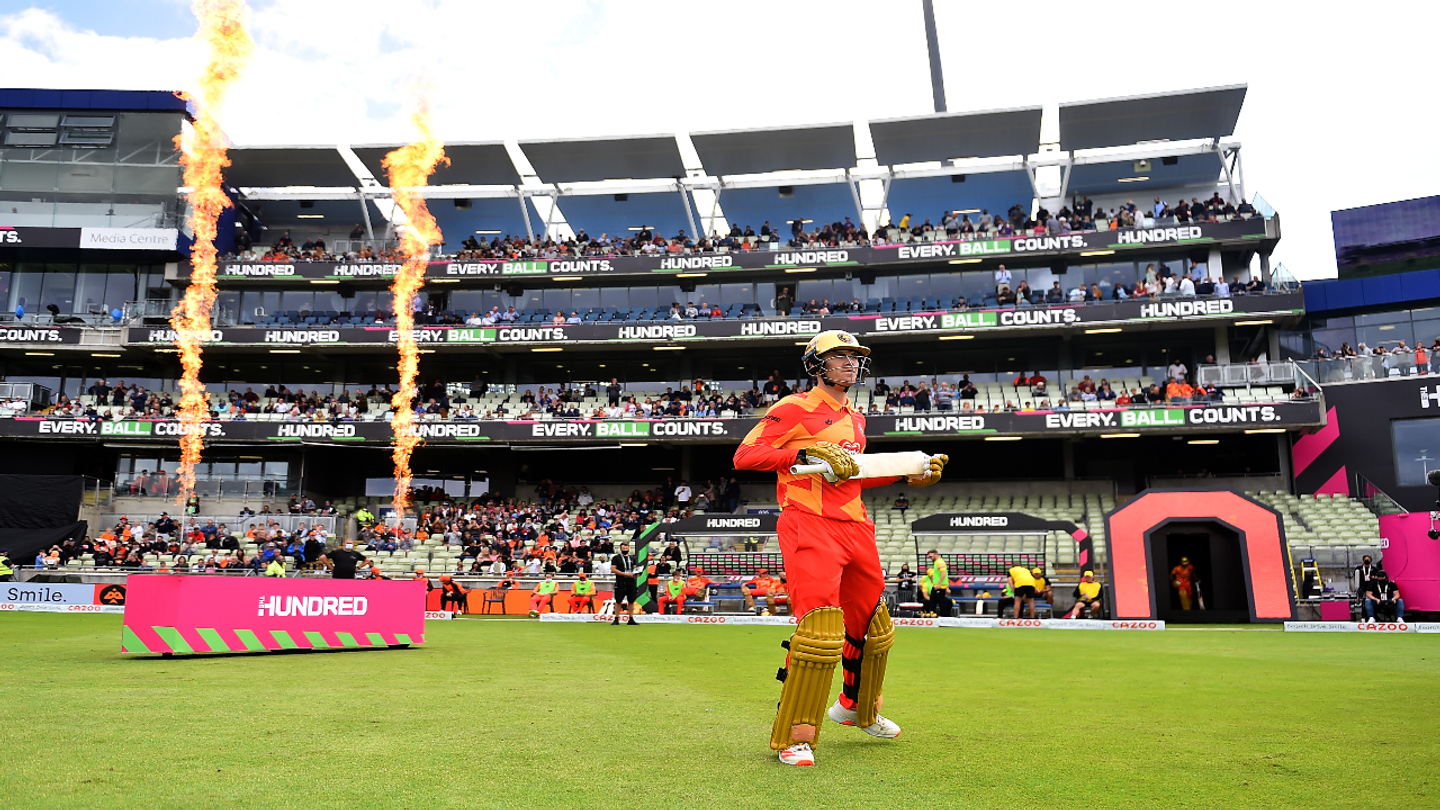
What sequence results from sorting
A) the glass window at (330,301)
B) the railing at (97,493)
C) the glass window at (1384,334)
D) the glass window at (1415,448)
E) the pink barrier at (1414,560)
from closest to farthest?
the pink barrier at (1414,560) → the glass window at (1415,448) → the railing at (97,493) → the glass window at (1384,334) → the glass window at (330,301)

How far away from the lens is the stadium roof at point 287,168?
142 feet

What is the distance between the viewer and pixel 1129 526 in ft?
73.4

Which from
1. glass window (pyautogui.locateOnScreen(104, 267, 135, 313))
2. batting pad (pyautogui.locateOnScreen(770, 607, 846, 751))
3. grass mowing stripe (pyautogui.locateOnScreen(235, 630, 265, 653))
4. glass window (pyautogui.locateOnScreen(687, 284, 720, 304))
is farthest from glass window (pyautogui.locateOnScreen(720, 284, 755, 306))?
batting pad (pyautogui.locateOnScreen(770, 607, 846, 751))

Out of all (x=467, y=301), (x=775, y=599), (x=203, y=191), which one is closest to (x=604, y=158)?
(x=467, y=301)

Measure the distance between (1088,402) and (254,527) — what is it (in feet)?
102

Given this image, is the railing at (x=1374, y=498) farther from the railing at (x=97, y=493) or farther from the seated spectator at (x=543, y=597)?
the railing at (x=97, y=493)

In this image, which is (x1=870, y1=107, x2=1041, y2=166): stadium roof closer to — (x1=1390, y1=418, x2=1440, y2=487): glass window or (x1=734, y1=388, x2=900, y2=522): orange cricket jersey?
(x1=1390, y1=418, x2=1440, y2=487): glass window

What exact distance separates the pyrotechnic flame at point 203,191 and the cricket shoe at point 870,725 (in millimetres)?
39916

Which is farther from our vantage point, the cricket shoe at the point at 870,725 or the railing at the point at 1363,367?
the railing at the point at 1363,367

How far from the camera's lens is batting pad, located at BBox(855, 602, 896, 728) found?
5.75 metres

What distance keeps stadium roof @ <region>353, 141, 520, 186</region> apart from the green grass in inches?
1371

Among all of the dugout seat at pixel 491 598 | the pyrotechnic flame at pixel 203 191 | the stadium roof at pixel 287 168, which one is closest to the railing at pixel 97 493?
the pyrotechnic flame at pixel 203 191

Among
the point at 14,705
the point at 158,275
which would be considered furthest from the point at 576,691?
the point at 158,275

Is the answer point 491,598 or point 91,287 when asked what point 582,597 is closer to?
point 491,598
